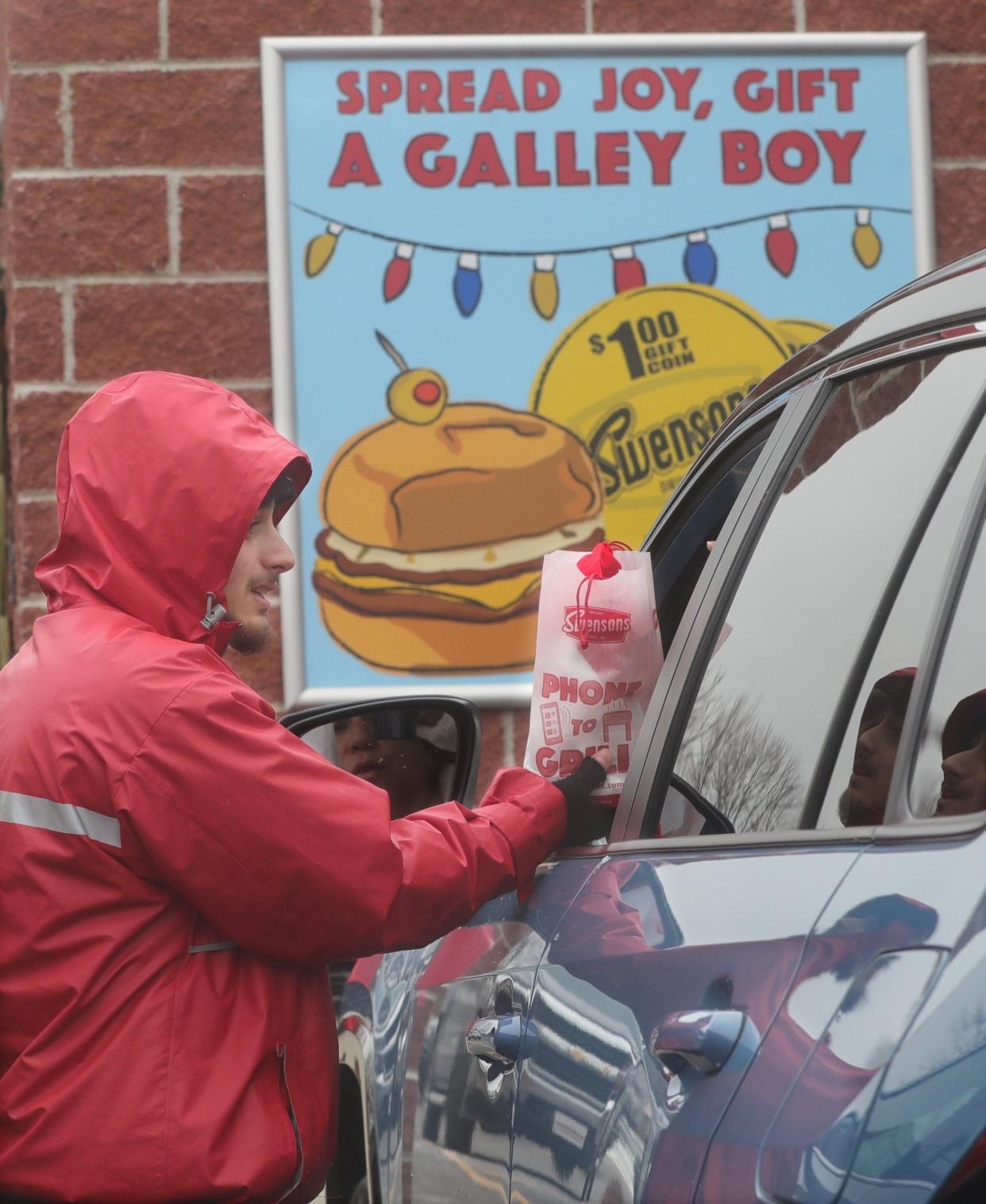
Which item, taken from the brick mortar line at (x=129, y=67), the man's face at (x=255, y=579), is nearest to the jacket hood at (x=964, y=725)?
the man's face at (x=255, y=579)

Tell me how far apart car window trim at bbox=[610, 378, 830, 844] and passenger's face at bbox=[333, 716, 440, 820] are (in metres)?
0.66

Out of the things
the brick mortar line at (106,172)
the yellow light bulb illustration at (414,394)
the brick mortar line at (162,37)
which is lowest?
the yellow light bulb illustration at (414,394)

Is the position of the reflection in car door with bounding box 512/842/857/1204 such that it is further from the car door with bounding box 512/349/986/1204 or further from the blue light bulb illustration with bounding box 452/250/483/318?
the blue light bulb illustration with bounding box 452/250/483/318

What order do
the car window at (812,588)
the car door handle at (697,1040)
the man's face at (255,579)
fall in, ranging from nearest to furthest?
the car door handle at (697,1040)
the car window at (812,588)
the man's face at (255,579)

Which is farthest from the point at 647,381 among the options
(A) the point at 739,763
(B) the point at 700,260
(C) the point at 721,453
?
(A) the point at 739,763

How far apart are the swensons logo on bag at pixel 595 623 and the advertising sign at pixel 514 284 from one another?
3552 mm

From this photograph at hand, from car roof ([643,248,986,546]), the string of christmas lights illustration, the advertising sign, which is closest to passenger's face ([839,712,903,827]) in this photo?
car roof ([643,248,986,546])

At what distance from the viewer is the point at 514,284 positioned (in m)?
6.02

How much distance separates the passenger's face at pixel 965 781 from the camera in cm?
153

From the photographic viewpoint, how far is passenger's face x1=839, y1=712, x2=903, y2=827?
1653 mm

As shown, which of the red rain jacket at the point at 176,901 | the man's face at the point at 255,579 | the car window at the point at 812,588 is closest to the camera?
the car window at the point at 812,588

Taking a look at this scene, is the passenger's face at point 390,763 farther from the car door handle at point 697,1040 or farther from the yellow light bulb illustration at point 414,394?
the yellow light bulb illustration at point 414,394

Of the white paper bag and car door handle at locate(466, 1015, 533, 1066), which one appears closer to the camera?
car door handle at locate(466, 1015, 533, 1066)

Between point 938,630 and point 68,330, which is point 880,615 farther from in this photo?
point 68,330
